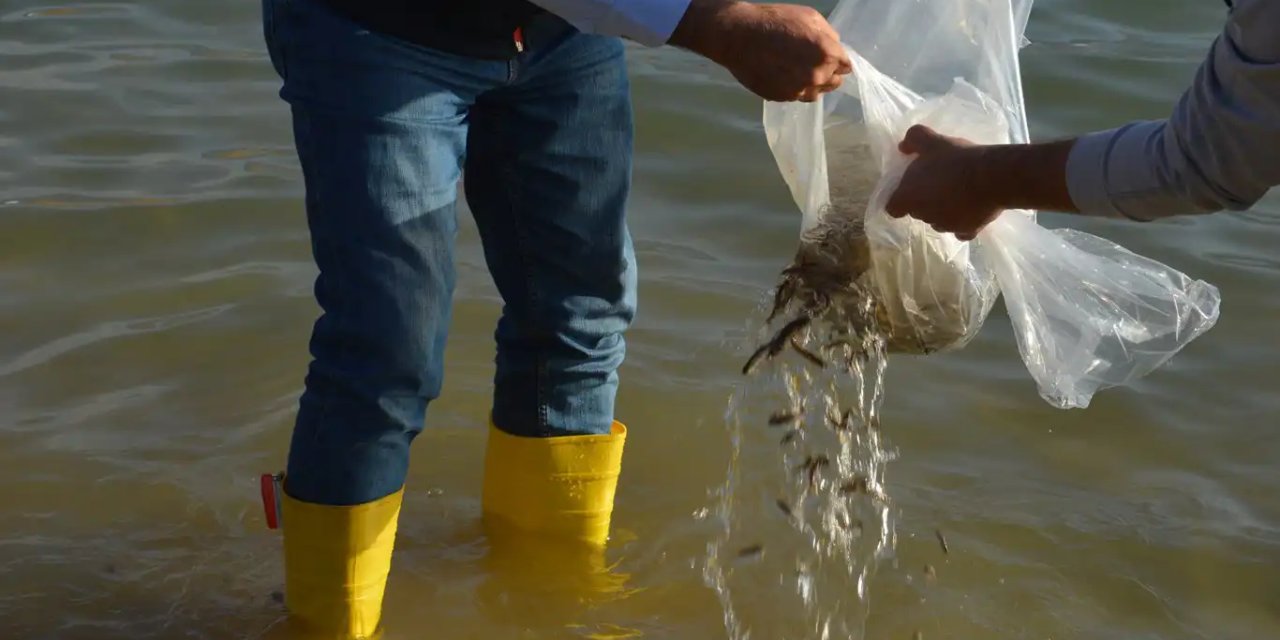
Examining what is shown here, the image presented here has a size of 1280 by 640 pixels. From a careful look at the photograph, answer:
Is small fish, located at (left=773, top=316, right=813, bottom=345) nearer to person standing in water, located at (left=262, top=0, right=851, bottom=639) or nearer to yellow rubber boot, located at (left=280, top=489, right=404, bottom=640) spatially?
person standing in water, located at (left=262, top=0, right=851, bottom=639)

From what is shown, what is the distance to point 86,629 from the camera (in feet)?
8.52

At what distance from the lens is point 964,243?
234 centimetres

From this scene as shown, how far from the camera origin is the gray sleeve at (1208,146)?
171 centimetres

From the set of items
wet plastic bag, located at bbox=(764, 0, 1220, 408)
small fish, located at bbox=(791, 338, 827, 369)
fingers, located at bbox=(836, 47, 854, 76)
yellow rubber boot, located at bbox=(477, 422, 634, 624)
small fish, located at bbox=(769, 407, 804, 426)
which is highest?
fingers, located at bbox=(836, 47, 854, 76)

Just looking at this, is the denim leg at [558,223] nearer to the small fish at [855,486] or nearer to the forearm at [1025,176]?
the small fish at [855,486]

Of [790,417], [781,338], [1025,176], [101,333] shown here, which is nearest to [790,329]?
[781,338]

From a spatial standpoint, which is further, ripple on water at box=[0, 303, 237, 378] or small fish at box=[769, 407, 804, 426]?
ripple on water at box=[0, 303, 237, 378]

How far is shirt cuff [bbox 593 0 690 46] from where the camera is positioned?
79.7 inches

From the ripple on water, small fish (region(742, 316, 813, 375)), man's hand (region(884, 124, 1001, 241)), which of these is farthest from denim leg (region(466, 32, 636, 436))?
the ripple on water

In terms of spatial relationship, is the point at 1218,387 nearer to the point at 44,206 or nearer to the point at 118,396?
the point at 118,396

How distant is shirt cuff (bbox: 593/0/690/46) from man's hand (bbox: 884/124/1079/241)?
0.38 m

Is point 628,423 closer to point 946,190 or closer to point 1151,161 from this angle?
point 946,190

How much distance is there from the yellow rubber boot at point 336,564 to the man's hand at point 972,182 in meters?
0.87

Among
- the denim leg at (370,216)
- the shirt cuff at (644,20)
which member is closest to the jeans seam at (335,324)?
the denim leg at (370,216)
